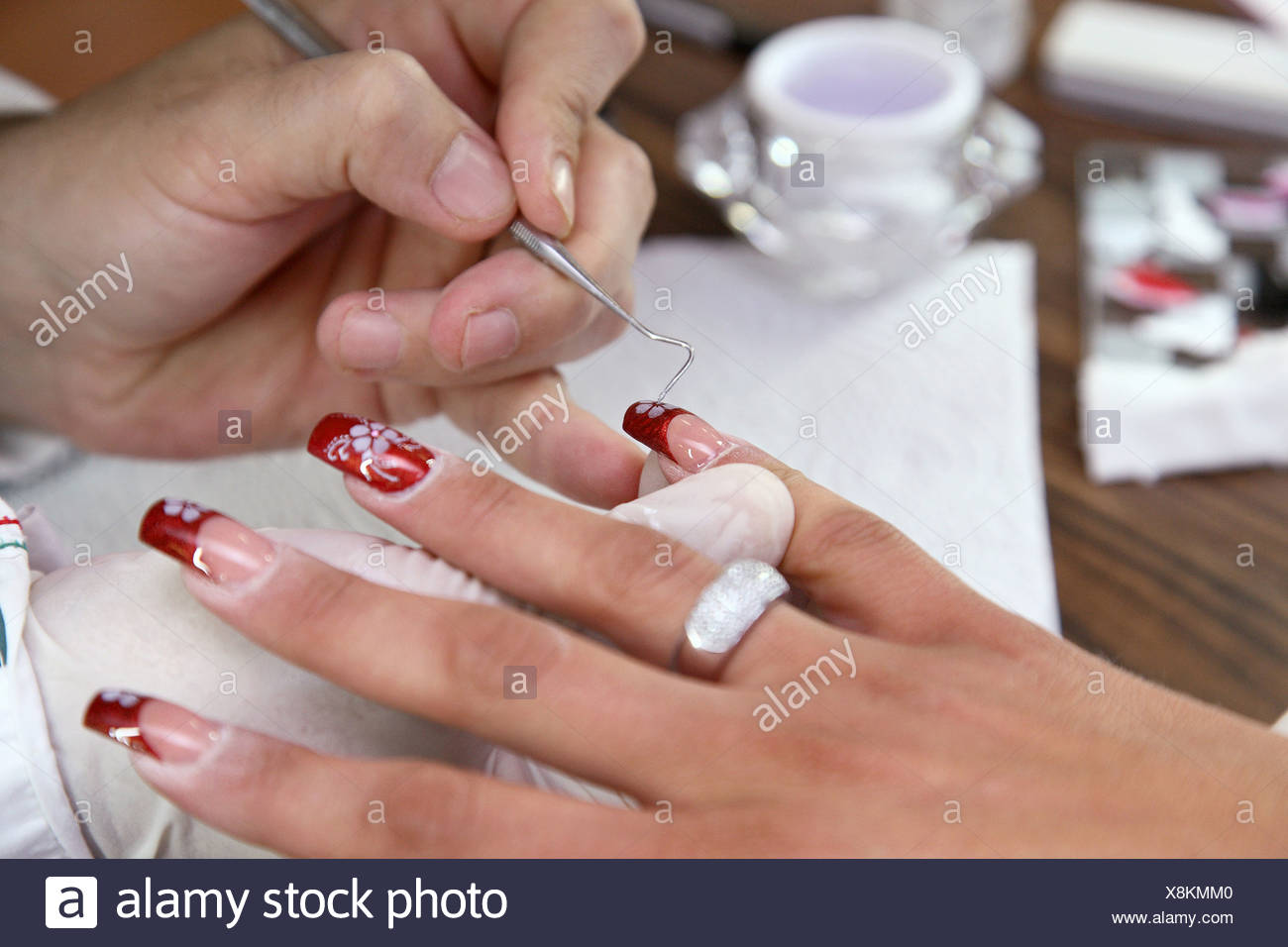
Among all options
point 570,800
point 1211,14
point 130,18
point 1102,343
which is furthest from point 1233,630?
point 130,18

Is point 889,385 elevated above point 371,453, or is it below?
below

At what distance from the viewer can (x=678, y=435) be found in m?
0.37

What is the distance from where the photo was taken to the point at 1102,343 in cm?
58

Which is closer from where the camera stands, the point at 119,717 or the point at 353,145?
the point at 119,717

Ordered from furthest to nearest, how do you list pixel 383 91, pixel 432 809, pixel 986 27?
pixel 986 27
pixel 383 91
pixel 432 809

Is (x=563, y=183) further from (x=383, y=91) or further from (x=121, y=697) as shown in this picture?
(x=121, y=697)

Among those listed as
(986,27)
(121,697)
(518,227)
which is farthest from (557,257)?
(986,27)

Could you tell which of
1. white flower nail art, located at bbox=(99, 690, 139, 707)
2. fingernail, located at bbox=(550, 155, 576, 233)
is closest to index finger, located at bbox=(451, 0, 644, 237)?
fingernail, located at bbox=(550, 155, 576, 233)

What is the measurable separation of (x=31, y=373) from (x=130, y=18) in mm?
267

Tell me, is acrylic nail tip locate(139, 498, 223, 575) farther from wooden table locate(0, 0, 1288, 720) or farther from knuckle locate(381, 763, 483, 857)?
wooden table locate(0, 0, 1288, 720)

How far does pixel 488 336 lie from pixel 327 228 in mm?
144

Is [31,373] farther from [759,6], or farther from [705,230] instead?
[759,6]

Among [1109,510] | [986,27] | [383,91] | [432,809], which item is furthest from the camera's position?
[986,27]

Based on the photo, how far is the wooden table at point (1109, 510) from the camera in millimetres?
454
